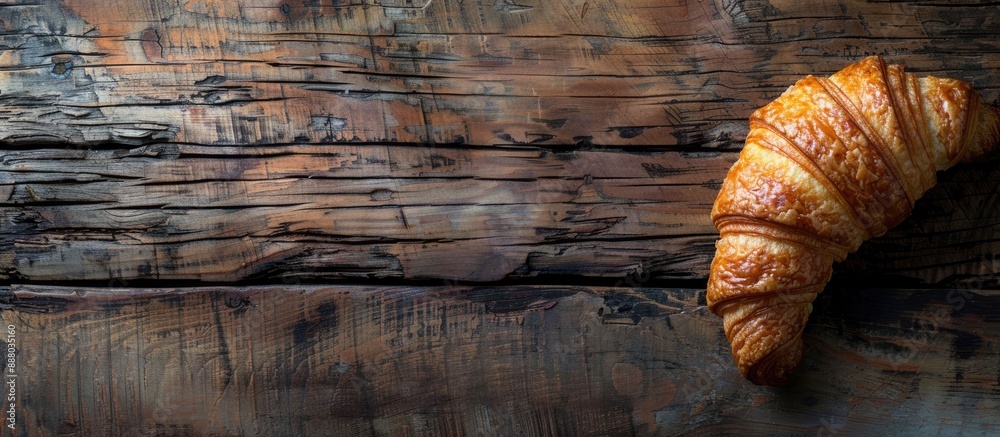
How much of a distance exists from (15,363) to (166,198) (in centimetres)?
66

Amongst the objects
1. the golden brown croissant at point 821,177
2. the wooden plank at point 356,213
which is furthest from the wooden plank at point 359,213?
the golden brown croissant at point 821,177

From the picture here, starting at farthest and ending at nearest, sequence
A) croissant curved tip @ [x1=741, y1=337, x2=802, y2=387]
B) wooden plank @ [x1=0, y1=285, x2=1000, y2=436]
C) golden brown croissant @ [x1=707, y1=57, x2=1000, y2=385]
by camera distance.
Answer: wooden plank @ [x1=0, y1=285, x2=1000, y2=436]
croissant curved tip @ [x1=741, y1=337, x2=802, y2=387]
golden brown croissant @ [x1=707, y1=57, x2=1000, y2=385]

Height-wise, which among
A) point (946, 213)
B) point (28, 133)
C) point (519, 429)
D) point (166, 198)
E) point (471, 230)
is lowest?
point (519, 429)

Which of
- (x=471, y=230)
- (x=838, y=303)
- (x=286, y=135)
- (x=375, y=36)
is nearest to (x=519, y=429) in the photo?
(x=471, y=230)

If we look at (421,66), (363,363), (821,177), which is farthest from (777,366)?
(421,66)

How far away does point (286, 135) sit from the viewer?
1778mm

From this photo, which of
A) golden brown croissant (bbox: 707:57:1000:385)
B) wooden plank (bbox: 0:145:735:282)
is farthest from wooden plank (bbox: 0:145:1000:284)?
golden brown croissant (bbox: 707:57:1000:385)

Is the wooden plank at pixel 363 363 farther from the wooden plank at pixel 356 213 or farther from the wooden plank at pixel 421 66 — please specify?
the wooden plank at pixel 421 66

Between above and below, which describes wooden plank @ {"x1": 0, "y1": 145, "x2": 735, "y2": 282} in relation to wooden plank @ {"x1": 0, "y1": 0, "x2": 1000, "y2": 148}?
below

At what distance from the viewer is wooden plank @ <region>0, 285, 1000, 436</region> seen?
5.82 ft

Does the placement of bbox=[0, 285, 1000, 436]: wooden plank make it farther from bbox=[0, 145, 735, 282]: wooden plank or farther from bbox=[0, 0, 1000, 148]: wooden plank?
bbox=[0, 0, 1000, 148]: wooden plank

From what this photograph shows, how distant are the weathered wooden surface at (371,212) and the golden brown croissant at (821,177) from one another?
264 millimetres

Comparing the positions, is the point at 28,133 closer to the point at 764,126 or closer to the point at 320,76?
the point at 320,76

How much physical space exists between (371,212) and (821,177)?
1198mm
